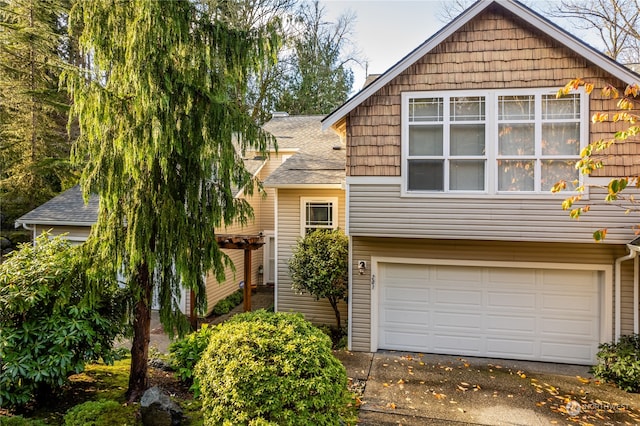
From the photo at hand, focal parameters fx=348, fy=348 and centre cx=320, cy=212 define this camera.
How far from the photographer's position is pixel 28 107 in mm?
13828

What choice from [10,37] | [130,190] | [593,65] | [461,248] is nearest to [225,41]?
[130,190]

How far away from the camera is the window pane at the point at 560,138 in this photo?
22.0ft

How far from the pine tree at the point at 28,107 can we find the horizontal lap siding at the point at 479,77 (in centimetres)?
1155

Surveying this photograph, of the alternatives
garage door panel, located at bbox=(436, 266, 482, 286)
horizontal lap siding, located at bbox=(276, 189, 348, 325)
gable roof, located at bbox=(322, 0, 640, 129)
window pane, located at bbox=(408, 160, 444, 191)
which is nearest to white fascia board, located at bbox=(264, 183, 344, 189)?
horizontal lap siding, located at bbox=(276, 189, 348, 325)

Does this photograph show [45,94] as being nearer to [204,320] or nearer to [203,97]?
[204,320]

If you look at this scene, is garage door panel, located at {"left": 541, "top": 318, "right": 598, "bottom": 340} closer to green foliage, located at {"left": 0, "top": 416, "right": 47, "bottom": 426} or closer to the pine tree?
green foliage, located at {"left": 0, "top": 416, "right": 47, "bottom": 426}

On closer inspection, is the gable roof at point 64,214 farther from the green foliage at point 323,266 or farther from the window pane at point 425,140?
the window pane at point 425,140

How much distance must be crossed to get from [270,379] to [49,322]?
341 centimetres

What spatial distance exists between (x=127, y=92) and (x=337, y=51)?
20254mm

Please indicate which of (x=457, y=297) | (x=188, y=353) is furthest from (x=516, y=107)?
(x=188, y=353)

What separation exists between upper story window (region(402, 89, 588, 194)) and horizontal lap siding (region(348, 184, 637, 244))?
10.8 inches

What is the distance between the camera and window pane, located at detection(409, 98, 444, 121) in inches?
→ 282

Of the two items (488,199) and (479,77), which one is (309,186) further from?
(479,77)

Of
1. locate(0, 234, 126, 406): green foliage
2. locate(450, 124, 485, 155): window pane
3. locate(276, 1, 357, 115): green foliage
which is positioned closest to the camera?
locate(0, 234, 126, 406): green foliage
